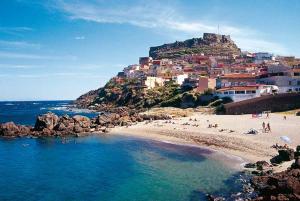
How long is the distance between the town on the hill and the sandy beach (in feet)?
64.5

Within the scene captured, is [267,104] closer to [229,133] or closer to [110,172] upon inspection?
[229,133]

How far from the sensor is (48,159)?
45.4m

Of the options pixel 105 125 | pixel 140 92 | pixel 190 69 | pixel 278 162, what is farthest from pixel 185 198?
pixel 190 69

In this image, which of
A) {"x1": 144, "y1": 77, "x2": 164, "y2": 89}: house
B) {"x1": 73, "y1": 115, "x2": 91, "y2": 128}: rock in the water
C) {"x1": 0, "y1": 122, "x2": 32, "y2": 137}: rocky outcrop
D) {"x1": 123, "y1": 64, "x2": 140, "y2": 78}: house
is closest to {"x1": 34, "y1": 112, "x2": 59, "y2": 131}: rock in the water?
{"x1": 0, "y1": 122, "x2": 32, "y2": 137}: rocky outcrop

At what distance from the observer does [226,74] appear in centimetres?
9956

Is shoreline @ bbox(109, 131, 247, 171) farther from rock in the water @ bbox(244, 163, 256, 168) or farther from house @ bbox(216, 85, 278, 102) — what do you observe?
house @ bbox(216, 85, 278, 102)

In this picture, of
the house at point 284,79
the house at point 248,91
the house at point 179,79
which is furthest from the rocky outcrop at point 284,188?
the house at point 179,79

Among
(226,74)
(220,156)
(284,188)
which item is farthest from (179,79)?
(284,188)

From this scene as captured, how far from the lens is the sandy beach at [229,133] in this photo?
41.7 metres

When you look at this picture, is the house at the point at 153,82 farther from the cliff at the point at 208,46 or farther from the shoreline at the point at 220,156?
the shoreline at the point at 220,156

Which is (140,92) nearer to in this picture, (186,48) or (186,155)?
(186,155)

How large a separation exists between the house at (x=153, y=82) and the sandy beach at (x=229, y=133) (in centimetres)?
4770

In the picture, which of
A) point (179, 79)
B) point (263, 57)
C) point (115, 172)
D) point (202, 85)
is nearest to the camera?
point (115, 172)

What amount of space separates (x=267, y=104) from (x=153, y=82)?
5728 centimetres
